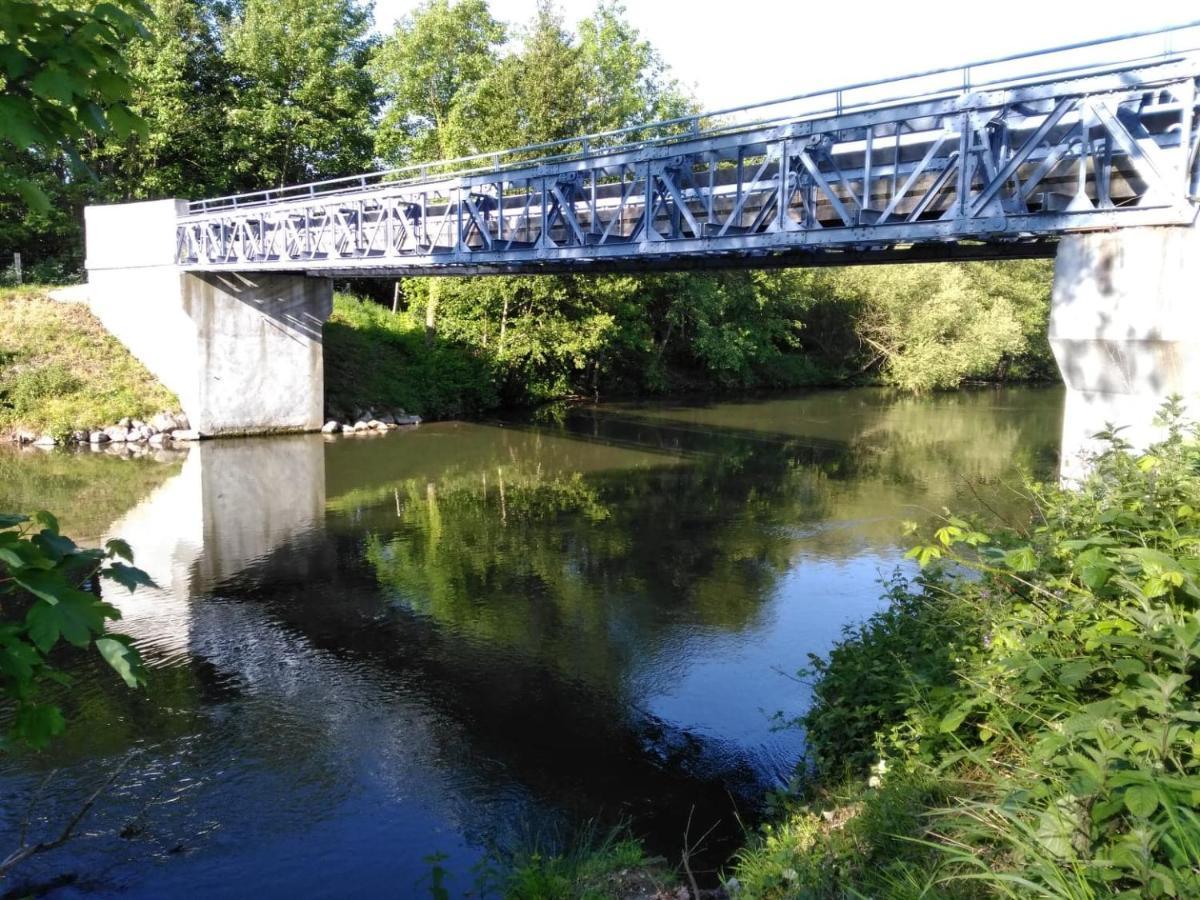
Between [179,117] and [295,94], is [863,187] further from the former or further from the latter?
[295,94]

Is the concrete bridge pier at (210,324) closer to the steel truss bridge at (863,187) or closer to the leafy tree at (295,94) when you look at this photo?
the steel truss bridge at (863,187)

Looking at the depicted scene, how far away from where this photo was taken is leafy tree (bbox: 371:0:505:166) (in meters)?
39.4

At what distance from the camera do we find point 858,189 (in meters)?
14.8

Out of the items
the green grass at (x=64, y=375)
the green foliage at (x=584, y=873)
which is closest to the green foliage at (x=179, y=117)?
the green grass at (x=64, y=375)

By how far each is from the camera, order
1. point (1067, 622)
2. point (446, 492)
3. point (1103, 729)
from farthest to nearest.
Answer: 1. point (446, 492)
2. point (1067, 622)
3. point (1103, 729)

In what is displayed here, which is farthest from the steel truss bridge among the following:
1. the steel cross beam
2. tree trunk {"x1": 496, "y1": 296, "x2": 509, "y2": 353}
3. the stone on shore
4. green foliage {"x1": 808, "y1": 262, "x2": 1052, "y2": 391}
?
green foliage {"x1": 808, "y1": 262, "x2": 1052, "y2": 391}

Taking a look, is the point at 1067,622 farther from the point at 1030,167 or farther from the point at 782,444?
the point at 782,444

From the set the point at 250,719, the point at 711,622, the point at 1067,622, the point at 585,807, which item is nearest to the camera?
the point at 1067,622

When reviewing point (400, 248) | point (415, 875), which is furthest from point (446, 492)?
point (415, 875)

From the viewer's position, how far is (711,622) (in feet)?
40.8

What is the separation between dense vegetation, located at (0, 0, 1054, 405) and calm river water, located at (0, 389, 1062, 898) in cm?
1098

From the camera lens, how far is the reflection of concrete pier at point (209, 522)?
1320 centimetres

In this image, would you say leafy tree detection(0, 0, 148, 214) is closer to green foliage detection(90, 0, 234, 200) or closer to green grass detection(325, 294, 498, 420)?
green grass detection(325, 294, 498, 420)

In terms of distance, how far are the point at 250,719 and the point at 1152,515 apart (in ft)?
26.5
